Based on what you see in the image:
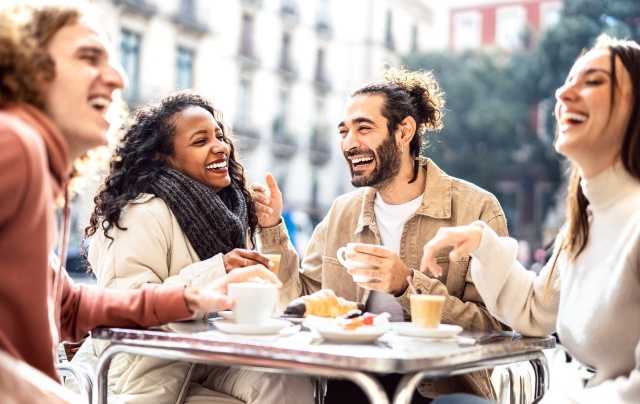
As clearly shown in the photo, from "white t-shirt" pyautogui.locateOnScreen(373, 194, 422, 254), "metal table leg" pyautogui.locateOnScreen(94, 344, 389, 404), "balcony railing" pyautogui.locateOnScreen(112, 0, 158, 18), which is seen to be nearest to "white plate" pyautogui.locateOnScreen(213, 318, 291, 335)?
"metal table leg" pyautogui.locateOnScreen(94, 344, 389, 404)

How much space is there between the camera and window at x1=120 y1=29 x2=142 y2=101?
64.3ft

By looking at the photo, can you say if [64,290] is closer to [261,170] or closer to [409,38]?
[261,170]

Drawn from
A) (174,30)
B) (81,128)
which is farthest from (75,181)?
(174,30)

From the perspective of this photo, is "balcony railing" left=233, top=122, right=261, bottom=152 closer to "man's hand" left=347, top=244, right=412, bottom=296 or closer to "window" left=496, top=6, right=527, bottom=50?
"window" left=496, top=6, right=527, bottom=50

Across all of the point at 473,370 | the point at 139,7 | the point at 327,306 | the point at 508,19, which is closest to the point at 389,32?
the point at 508,19

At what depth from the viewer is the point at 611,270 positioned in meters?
1.75

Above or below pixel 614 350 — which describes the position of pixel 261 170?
above

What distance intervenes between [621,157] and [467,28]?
31233mm

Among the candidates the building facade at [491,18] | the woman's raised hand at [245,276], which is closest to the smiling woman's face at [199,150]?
the woman's raised hand at [245,276]

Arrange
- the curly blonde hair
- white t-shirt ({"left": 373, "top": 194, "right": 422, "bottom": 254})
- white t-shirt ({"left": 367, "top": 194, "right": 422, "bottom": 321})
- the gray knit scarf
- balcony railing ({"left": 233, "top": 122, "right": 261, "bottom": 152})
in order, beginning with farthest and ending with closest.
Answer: balcony railing ({"left": 233, "top": 122, "right": 261, "bottom": 152})
white t-shirt ({"left": 373, "top": 194, "right": 422, "bottom": 254})
white t-shirt ({"left": 367, "top": 194, "right": 422, "bottom": 321})
the gray knit scarf
the curly blonde hair

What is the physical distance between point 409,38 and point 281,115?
7.53m

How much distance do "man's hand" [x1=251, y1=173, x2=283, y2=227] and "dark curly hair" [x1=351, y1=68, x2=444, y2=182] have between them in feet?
1.50

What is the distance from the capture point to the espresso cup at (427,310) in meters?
1.93

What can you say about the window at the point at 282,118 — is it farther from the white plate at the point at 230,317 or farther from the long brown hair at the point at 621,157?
the long brown hair at the point at 621,157
